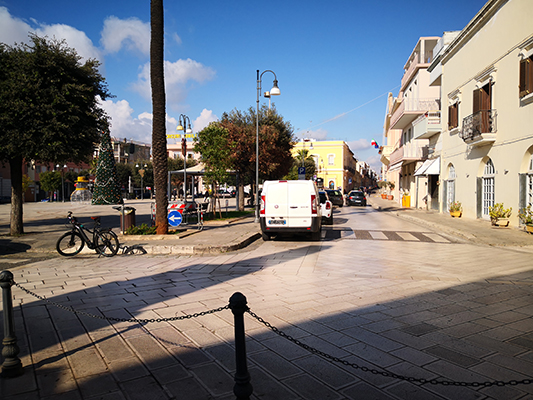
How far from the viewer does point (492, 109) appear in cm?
1744

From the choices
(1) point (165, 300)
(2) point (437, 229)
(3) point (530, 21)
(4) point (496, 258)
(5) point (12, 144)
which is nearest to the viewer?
(1) point (165, 300)

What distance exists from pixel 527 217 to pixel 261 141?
1711 centimetres

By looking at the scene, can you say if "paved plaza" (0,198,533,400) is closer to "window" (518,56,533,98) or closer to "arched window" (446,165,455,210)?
"window" (518,56,533,98)

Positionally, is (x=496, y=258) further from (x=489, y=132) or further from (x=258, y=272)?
(x=489, y=132)

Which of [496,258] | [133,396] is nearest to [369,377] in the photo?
[133,396]

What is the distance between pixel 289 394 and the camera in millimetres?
3137

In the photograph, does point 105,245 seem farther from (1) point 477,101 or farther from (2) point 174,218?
(1) point 477,101

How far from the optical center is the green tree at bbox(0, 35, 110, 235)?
11805mm

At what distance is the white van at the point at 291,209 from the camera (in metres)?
12.3

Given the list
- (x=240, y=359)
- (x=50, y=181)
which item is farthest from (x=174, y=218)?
(x=50, y=181)

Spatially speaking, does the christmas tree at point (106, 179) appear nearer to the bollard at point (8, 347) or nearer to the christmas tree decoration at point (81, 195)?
the christmas tree decoration at point (81, 195)

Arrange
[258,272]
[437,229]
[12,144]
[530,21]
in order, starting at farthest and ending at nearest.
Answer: [437,229], [530,21], [12,144], [258,272]

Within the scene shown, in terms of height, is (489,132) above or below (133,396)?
above

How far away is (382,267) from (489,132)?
12.7 meters
